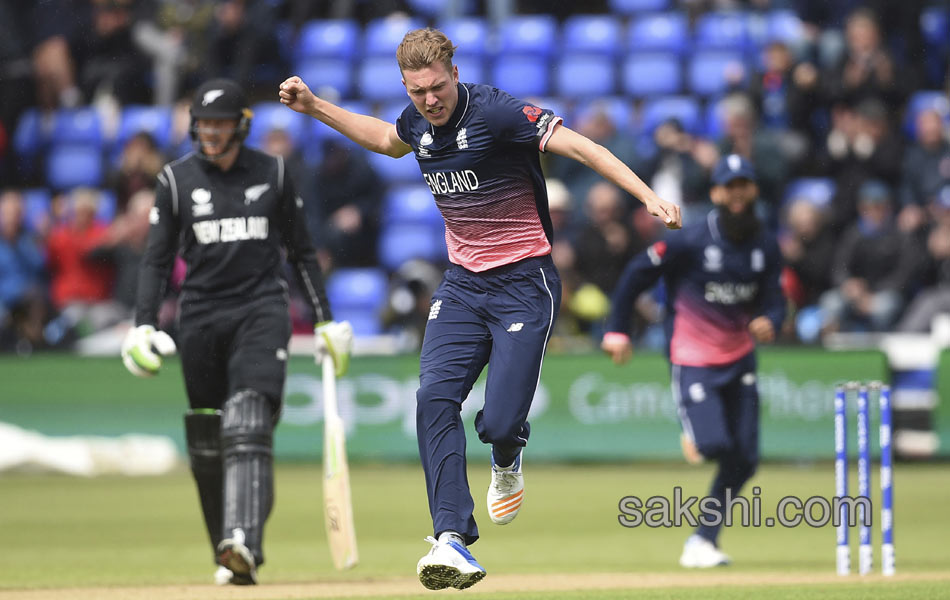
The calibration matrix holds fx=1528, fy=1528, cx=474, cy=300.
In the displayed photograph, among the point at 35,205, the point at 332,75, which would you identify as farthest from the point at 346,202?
the point at 35,205

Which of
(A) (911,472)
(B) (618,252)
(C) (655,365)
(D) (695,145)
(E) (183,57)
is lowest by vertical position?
(A) (911,472)

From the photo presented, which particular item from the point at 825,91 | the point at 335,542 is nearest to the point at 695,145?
the point at 825,91

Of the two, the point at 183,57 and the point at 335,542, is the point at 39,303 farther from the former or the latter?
the point at 335,542

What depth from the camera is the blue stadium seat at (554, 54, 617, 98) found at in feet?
69.5

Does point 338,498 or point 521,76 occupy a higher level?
point 521,76

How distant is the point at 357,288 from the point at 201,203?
10097 mm

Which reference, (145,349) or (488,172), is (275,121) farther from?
(488,172)

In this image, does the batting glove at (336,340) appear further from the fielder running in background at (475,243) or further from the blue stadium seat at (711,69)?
the blue stadium seat at (711,69)

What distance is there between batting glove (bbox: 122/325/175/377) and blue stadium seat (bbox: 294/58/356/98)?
1317 cm

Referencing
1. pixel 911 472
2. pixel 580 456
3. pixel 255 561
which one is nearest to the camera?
pixel 255 561

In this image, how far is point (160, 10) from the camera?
2238cm

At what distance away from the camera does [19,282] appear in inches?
746

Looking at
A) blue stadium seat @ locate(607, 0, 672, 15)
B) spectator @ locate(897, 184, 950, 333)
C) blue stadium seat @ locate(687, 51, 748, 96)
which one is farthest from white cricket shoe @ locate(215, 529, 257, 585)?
blue stadium seat @ locate(607, 0, 672, 15)

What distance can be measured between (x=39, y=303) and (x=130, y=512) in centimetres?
562
